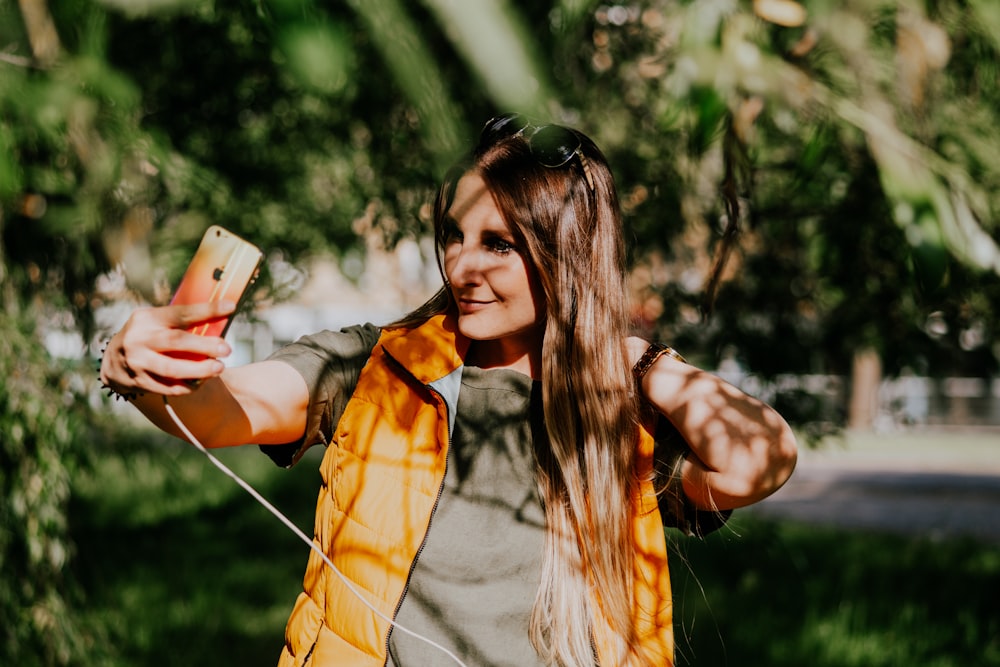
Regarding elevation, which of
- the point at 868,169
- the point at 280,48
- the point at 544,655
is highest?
the point at 868,169

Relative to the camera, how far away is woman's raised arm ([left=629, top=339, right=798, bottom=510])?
1.42 metres

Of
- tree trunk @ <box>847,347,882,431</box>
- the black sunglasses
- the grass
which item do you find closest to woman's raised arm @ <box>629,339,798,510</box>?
the black sunglasses

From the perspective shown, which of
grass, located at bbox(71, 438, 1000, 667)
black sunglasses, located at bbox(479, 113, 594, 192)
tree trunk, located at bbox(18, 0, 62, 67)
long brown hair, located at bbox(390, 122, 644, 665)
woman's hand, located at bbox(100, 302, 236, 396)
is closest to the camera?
tree trunk, located at bbox(18, 0, 62, 67)

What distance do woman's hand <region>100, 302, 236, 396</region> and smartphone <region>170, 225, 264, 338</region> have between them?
0.06m

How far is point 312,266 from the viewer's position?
470 cm

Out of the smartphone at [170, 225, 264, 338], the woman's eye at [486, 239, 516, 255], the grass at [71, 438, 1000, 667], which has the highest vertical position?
the woman's eye at [486, 239, 516, 255]

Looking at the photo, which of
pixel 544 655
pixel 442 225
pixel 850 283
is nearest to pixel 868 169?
pixel 850 283

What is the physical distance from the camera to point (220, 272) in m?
1.16

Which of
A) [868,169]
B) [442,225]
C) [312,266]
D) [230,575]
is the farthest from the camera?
[230,575]

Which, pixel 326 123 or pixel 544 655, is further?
pixel 326 123

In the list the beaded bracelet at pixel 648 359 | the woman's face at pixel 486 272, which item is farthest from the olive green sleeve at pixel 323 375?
the beaded bracelet at pixel 648 359

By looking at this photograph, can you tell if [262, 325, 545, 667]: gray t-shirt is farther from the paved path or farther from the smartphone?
the paved path

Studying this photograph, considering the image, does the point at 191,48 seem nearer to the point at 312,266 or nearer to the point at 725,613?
the point at 312,266

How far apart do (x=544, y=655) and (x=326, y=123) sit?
285cm
